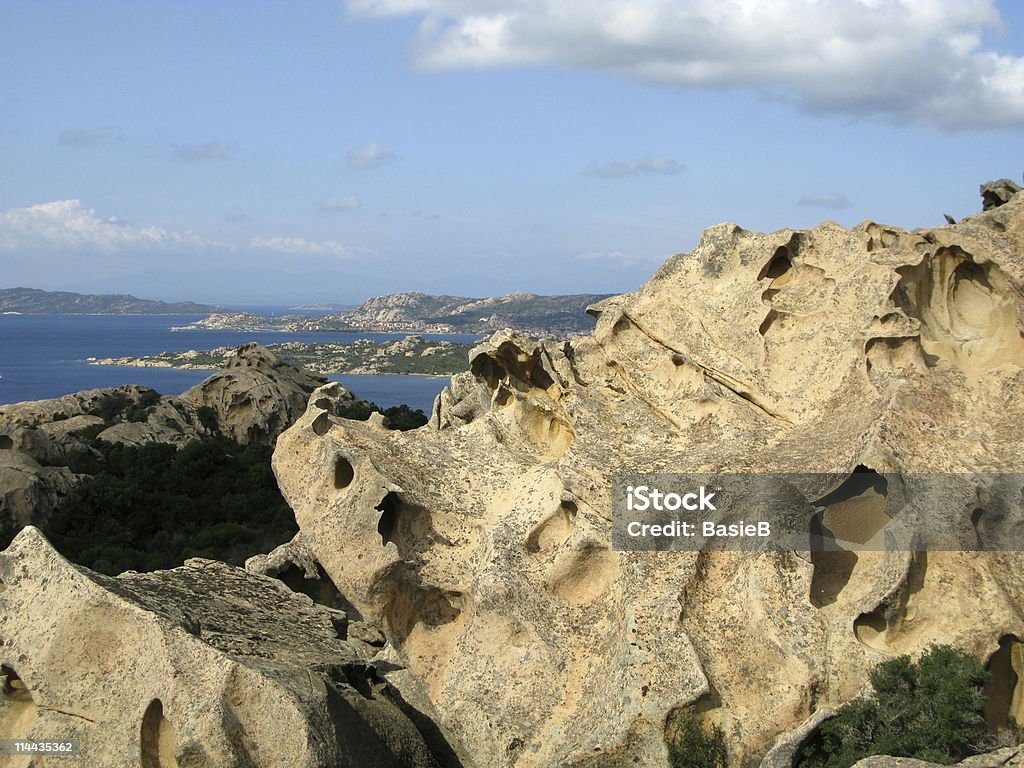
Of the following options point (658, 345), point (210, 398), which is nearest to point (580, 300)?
point (210, 398)

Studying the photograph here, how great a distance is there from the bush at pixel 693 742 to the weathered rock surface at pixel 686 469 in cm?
12

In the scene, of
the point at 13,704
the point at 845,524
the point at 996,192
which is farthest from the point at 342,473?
the point at 996,192

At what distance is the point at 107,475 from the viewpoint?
32.9 metres

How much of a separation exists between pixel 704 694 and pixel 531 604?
7.09ft

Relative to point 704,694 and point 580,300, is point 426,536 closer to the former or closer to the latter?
point 704,694

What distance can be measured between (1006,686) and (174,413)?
36.8 metres

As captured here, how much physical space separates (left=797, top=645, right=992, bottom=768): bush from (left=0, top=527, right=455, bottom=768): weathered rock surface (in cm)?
393

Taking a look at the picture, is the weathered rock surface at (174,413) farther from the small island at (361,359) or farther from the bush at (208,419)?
the small island at (361,359)

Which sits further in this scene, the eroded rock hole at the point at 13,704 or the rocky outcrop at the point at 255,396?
the rocky outcrop at the point at 255,396
